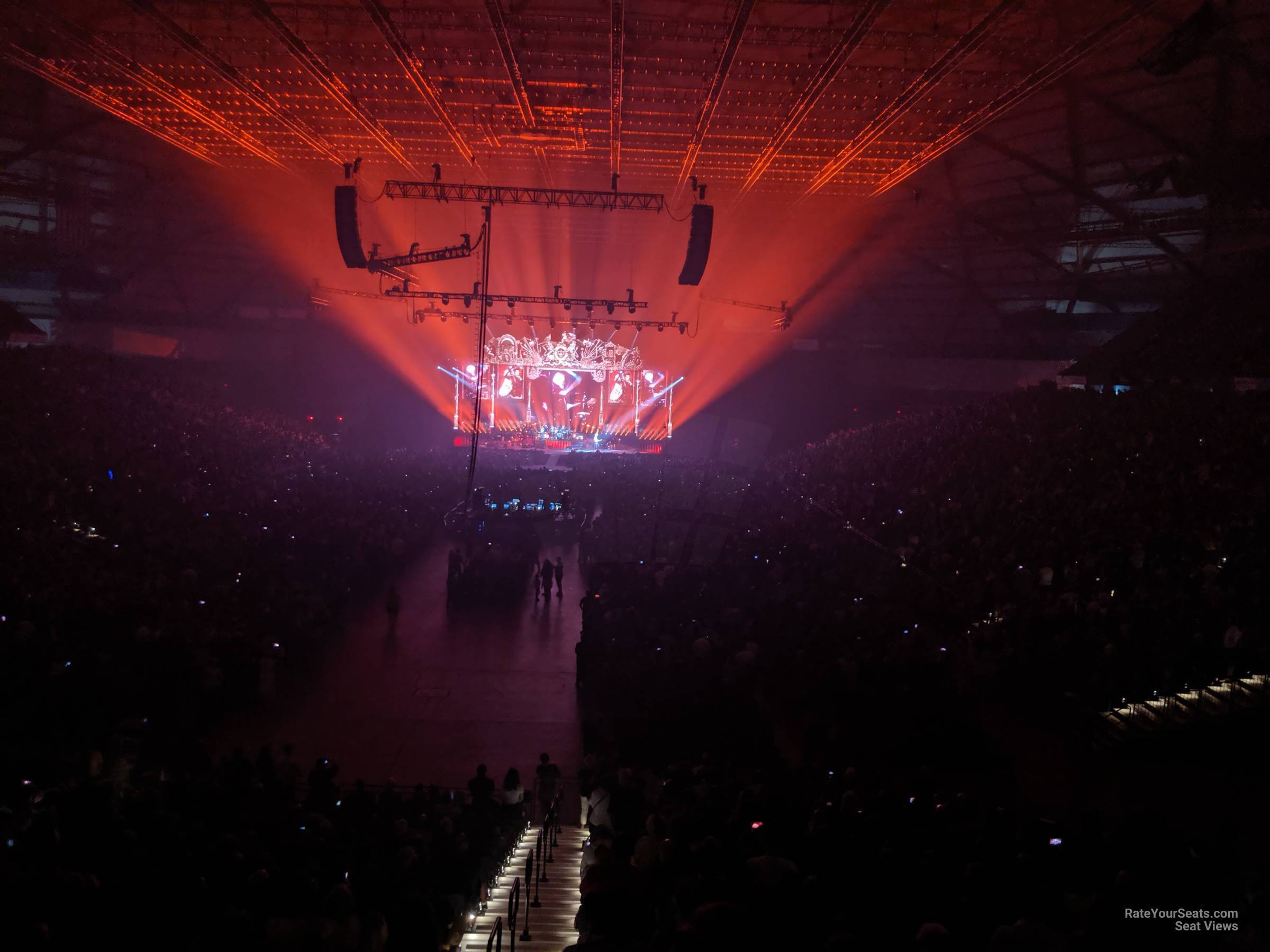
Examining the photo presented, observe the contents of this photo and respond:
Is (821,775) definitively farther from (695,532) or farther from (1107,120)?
(1107,120)

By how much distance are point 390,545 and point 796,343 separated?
17.1 m

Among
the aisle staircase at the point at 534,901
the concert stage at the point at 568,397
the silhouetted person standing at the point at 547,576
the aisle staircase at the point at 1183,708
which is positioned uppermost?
the concert stage at the point at 568,397

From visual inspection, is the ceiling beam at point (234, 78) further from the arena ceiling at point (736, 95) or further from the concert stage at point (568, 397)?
the concert stage at point (568, 397)

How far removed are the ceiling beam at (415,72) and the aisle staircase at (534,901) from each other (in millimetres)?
7873

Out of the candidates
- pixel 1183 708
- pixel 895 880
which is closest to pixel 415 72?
pixel 895 880

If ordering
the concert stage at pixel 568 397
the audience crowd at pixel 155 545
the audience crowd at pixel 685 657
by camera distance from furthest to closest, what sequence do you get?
the concert stage at pixel 568 397
the audience crowd at pixel 155 545
the audience crowd at pixel 685 657

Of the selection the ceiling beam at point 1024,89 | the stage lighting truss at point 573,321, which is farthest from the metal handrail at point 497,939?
the stage lighting truss at point 573,321

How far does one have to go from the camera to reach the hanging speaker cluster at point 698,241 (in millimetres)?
12109

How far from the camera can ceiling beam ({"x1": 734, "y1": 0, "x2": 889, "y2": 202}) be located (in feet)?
27.0

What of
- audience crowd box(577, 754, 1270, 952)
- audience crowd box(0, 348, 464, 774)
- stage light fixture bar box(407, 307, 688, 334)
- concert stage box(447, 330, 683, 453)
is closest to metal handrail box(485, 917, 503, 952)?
audience crowd box(577, 754, 1270, 952)

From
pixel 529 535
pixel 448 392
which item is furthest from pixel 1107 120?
pixel 448 392

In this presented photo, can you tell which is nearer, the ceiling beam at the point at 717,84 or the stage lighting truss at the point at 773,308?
the ceiling beam at the point at 717,84

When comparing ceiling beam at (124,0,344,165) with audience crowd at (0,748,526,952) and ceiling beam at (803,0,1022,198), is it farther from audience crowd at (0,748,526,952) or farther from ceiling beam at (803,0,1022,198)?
ceiling beam at (803,0,1022,198)

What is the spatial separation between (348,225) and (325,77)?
6.69ft
